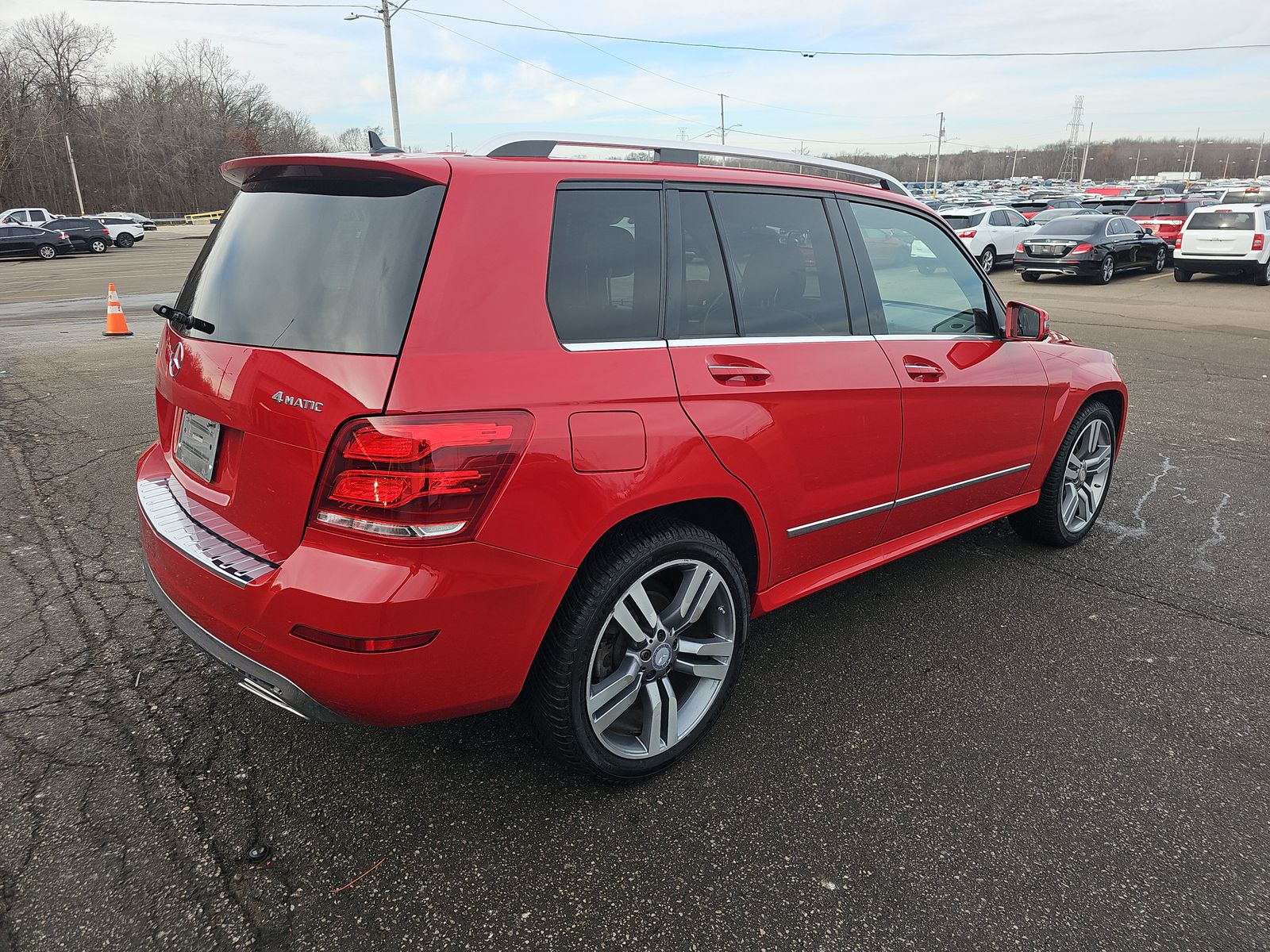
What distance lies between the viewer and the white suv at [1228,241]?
59.4 ft

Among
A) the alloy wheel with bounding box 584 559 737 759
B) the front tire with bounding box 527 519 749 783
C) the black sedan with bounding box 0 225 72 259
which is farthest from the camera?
the black sedan with bounding box 0 225 72 259

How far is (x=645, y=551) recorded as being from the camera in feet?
7.70

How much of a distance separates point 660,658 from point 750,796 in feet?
1.63

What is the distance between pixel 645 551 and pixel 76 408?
22.4ft

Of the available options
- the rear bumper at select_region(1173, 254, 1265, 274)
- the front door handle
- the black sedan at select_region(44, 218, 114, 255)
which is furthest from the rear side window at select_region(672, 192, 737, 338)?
the black sedan at select_region(44, 218, 114, 255)

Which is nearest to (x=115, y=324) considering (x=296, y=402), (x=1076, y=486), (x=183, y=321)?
(x=183, y=321)

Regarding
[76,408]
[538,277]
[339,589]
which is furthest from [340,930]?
[76,408]

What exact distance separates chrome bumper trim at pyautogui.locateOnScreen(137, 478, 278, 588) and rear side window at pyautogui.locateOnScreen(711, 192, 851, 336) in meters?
1.64

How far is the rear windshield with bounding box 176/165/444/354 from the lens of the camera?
2.05m

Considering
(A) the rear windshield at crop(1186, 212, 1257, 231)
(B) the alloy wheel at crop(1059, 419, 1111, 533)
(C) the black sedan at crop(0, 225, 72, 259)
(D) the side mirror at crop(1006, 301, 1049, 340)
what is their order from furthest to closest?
(C) the black sedan at crop(0, 225, 72, 259) → (A) the rear windshield at crop(1186, 212, 1257, 231) → (B) the alloy wheel at crop(1059, 419, 1111, 533) → (D) the side mirror at crop(1006, 301, 1049, 340)

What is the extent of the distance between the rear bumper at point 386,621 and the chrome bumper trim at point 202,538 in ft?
0.06

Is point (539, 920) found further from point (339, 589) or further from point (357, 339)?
point (357, 339)

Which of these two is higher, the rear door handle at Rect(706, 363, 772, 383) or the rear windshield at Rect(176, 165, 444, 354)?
the rear windshield at Rect(176, 165, 444, 354)

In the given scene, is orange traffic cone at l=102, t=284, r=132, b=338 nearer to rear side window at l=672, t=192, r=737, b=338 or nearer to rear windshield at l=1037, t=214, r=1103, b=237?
rear side window at l=672, t=192, r=737, b=338
